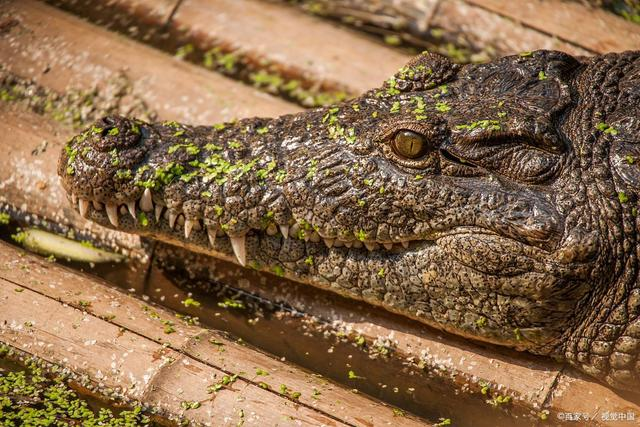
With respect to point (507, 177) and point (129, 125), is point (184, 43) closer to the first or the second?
point (129, 125)

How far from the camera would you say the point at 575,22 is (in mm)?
6395

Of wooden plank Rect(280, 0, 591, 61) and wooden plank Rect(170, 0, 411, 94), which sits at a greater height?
wooden plank Rect(280, 0, 591, 61)

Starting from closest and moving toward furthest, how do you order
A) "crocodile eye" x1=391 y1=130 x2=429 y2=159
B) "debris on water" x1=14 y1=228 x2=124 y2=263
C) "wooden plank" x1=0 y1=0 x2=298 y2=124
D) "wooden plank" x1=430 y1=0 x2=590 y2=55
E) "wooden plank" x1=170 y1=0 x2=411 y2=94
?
"crocodile eye" x1=391 y1=130 x2=429 y2=159 < "debris on water" x1=14 y1=228 x2=124 y2=263 < "wooden plank" x1=0 y1=0 x2=298 y2=124 < "wooden plank" x1=170 y1=0 x2=411 y2=94 < "wooden plank" x1=430 y1=0 x2=590 y2=55

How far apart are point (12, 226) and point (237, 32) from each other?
7.90 feet

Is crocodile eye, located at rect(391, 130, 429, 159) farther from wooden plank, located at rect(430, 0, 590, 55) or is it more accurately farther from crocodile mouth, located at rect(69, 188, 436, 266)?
wooden plank, located at rect(430, 0, 590, 55)

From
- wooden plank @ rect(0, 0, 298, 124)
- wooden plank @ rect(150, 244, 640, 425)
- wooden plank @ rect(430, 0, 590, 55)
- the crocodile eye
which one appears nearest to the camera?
the crocodile eye

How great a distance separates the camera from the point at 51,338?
4156 mm

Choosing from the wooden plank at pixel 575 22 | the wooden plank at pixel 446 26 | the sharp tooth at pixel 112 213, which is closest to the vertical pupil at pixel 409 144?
the sharp tooth at pixel 112 213

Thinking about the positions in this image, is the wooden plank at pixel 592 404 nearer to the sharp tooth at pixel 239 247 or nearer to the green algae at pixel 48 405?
the sharp tooth at pixel 239 247

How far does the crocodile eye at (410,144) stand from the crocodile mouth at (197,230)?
46 cm

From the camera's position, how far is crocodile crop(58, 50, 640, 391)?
12.9ft

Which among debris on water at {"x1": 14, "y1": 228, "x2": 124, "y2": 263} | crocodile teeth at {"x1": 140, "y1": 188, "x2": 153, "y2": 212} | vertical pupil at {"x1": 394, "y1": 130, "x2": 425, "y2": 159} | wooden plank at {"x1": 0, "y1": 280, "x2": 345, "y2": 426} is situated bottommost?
debris on water at {"x1": 14, "y1": 228, "x2": 124, "y2": 263}

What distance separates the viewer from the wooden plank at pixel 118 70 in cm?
566

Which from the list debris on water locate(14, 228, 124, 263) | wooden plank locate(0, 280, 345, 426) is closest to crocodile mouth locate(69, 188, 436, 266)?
wooden plank locate(0, 280, 345, 426)
